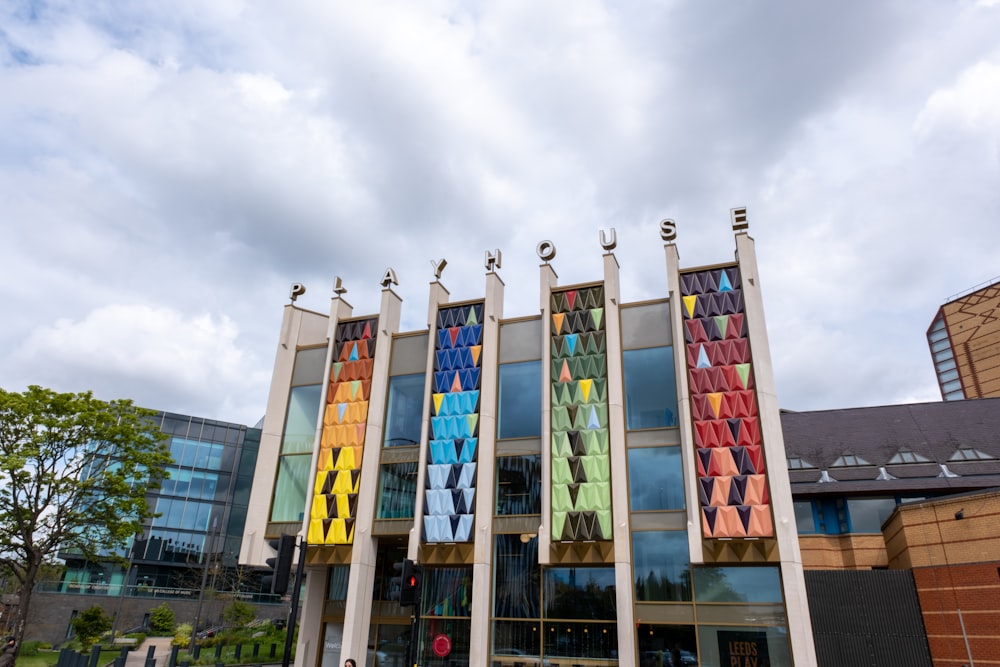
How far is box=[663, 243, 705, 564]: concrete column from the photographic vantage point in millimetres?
22016

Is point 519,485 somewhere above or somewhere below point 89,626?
above

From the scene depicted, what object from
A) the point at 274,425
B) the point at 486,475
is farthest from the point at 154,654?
the point at 486,475

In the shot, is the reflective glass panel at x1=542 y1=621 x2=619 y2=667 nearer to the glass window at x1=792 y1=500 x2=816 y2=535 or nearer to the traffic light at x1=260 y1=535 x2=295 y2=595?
the traffic light at x1=260 y1=535 x2=295 y2=595

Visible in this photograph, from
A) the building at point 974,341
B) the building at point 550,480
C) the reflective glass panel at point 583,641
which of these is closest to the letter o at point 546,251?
the building at point 550,480

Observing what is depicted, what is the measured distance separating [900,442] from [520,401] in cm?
2011

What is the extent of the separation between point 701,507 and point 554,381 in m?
7.43

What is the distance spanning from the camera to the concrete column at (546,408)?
23.6m

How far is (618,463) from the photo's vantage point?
79.0 ft

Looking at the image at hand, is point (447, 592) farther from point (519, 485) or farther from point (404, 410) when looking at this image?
point (404, 410)

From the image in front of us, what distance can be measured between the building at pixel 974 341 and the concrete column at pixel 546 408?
230ft

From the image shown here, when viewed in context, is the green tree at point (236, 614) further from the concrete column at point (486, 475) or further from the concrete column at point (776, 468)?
the concrete column at point (776, 468)

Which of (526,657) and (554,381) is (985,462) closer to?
(554,381)

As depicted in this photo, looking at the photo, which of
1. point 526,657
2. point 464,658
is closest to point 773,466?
point 526,657

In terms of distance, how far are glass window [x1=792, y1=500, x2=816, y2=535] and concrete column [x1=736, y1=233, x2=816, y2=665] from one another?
10187 millimetres
